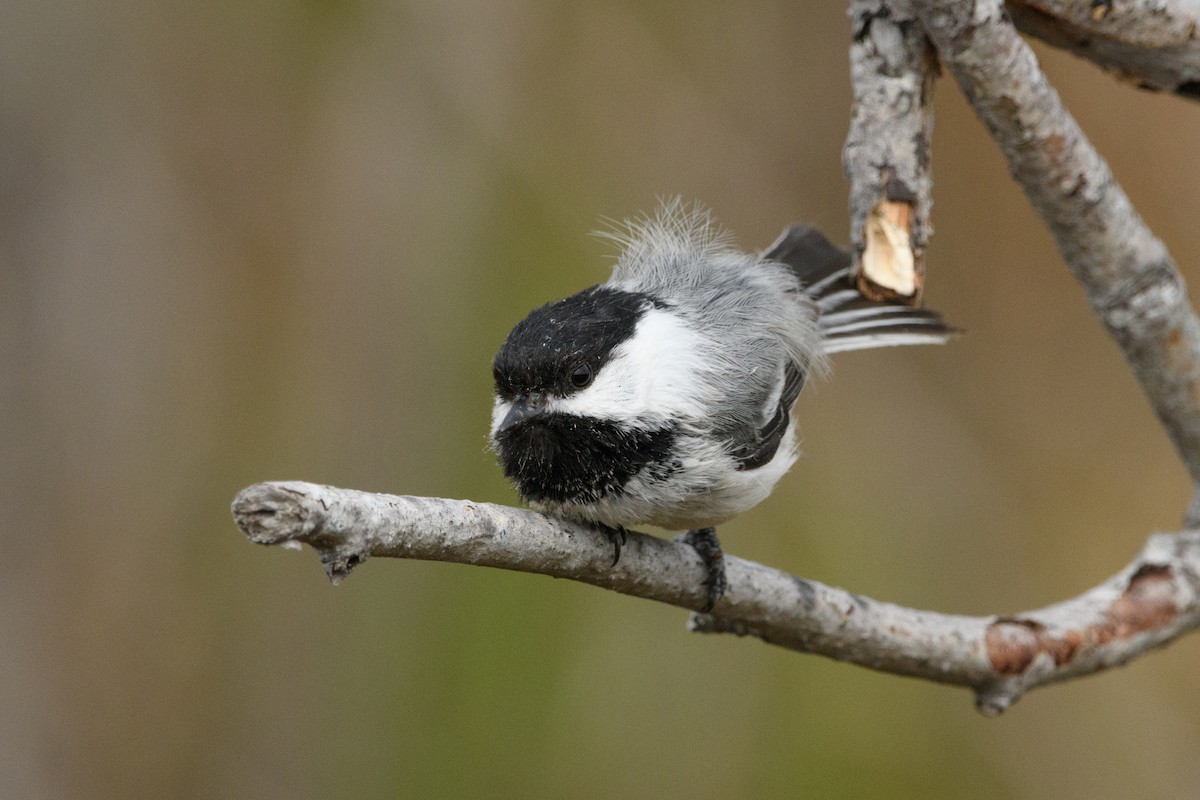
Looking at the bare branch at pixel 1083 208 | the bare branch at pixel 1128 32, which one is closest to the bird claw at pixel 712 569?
the bare branch at pixel 1083 208

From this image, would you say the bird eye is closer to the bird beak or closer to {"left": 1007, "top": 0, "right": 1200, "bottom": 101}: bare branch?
the bird beak

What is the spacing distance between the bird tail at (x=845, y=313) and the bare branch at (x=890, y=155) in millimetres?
588

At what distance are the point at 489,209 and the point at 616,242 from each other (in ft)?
4.07

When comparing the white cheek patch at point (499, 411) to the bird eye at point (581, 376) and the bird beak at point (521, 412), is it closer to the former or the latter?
the bird beak at point (521, 412)

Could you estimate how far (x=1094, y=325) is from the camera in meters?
4.09

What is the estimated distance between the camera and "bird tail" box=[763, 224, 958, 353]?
2.81 metres

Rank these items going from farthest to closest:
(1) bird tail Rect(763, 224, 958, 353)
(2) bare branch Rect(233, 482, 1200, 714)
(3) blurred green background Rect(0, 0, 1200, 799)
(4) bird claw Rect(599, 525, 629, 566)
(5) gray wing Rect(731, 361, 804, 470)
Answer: (3) blurred green background Rect(0, 0, 1200, 799) < (1) bird tail Rect(763, 224, 958, 353) < (5) gray wing Rect(731, 361, 804, 470) < (4) bird claw Rect(599, 525, 629, 566) < (2) bare branch Rect(233, 482, 1200, 714)

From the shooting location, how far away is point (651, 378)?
2.15 m

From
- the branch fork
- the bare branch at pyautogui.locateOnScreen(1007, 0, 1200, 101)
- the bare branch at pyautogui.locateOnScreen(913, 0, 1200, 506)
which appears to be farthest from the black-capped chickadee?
the bare branch at pyautogui.locateOnScreen(1007, 0, 1200, 101)

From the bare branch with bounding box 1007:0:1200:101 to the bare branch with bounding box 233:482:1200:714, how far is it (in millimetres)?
1114

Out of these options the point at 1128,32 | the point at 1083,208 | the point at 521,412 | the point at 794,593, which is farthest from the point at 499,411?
the point at 1128,32

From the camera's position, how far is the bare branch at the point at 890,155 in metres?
2.16

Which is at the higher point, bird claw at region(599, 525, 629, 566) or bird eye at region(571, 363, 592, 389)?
bird eye at region(571, 363, 592, 389)

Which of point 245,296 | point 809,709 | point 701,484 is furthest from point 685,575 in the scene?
point 245,296
